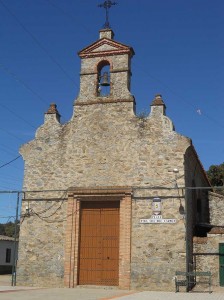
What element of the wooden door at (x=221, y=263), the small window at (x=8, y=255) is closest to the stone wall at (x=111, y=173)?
the wooden door at (x=221, y=263)

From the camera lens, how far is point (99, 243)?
1878 centimetres

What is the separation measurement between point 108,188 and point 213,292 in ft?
20.4

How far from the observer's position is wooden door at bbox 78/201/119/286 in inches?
725

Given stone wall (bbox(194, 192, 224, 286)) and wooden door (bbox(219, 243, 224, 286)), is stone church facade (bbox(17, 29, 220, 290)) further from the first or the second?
wooden door (bbox(219, 243, 224, 286))

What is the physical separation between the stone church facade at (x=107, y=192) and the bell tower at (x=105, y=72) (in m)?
0.05

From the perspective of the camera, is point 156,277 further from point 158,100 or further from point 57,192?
point 158,100

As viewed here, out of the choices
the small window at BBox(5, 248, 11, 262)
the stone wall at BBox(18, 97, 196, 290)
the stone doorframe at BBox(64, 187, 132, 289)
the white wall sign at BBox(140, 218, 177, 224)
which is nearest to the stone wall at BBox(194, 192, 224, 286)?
the stone wall at BBox(18, 97, 196, 290)

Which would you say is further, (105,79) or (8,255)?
(8,255)

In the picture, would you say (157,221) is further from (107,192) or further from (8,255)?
(8,255)

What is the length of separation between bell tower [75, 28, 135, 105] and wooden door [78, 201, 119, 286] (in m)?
5.10

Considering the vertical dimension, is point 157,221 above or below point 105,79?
below

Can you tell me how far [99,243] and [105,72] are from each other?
327 inches

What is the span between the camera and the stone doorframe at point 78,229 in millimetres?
17875

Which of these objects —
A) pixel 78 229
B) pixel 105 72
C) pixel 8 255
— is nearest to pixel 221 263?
pixel 78 229
